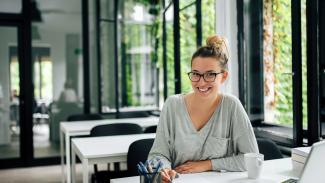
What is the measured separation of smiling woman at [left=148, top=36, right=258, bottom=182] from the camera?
1735 millimetres

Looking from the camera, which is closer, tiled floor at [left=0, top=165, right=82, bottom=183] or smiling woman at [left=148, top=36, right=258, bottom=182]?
Result: smiling woman at [left=148, top=36, right=258, bottom=182]

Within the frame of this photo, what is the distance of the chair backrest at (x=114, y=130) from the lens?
3121 millimetres

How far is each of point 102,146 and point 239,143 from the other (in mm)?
1103

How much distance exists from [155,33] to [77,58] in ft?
4.37

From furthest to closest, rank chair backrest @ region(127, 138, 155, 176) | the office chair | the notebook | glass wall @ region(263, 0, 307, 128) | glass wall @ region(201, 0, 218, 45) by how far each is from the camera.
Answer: glass wall @ region(201, 0, 218, 45) < the office chair < glass wall @ region(263, 0, 307, 128) < chair backrest @ region(127, 138, 155, 176) < the notebook

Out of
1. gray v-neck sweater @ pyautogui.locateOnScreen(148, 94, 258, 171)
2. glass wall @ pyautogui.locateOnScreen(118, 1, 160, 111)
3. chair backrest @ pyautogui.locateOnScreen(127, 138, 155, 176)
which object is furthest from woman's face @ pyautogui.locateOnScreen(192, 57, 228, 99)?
glass wall @ pyautogui.locateOnScreen(118, 1, 160, 111)

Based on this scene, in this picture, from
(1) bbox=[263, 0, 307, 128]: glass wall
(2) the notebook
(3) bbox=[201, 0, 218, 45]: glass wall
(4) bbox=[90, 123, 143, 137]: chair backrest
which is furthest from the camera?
(3) bbox=[201, 0, 218, 45]: glass wall

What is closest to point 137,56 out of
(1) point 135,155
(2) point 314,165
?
(1) point 135,155

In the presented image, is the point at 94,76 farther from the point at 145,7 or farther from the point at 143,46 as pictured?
the point at 145,7

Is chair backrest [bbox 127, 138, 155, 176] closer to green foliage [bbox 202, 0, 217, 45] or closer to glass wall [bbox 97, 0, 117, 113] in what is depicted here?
green foliage [bbox 202, 0, 217, 45]

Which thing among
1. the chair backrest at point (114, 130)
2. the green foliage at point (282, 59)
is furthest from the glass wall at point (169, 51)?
the green foliage at point (282, 59)

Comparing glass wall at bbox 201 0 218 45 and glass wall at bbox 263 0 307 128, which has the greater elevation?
glass wall at bbox 201 0 218 45

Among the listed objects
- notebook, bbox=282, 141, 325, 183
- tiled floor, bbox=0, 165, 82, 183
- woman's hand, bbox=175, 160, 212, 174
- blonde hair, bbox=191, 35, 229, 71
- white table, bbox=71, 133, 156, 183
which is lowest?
tiled floor, bbox=0, 165, 82, 183

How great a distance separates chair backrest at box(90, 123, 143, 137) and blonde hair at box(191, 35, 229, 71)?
1585 millimetres
